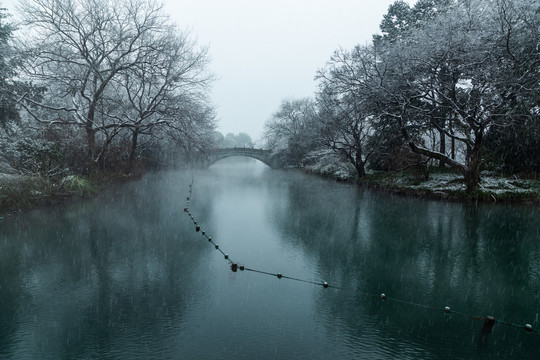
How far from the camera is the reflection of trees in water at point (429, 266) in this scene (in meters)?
5.39

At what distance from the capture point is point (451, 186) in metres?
18.5

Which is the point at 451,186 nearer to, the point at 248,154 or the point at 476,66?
the point at 476,66

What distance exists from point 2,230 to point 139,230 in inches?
149

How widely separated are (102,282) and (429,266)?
719cm

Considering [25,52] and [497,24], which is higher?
[497,24]

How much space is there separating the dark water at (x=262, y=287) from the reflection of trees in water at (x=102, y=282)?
28 mm

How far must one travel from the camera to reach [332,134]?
27.0 m

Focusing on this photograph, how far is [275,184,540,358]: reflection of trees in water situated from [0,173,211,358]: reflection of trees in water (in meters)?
2.85

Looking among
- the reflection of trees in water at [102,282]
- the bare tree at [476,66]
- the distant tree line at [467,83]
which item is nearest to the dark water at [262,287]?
the reflection of trees in water at [102,282]

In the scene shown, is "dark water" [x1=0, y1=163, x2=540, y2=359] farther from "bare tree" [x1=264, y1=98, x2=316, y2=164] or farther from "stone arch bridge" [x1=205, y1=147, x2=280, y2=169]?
"stone arch bridge" [x1=205, y1=147, x2=280, y2=169]

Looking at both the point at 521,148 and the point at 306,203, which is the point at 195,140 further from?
the point at 521,148

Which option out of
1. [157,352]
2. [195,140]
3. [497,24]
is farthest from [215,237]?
[497,24]

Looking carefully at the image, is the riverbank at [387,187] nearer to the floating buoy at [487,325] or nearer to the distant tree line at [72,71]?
the distant tree line at [72,71]

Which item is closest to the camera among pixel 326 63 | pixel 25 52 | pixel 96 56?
pixel 25 52
